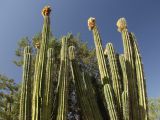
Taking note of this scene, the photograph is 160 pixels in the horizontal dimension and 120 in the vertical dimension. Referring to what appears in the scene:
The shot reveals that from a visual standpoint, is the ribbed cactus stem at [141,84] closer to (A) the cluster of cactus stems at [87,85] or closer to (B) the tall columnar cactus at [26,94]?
(A) the cluster of cactus stems at [87,85]

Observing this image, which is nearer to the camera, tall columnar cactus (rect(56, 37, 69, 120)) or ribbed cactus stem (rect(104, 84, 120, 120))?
tall columnar cactus (rect(56, 37, 69, 120))

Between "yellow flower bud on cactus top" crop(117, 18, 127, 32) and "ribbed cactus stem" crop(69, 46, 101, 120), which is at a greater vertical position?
"yellow flower bud on cactus top" crop(117, 18, 127, 32)

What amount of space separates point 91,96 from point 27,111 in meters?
1.98

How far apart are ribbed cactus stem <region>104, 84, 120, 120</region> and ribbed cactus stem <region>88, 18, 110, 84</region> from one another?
49 cm

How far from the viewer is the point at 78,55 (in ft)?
39.2

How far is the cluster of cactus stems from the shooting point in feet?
23.4

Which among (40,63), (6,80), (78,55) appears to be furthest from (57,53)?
(40,63)

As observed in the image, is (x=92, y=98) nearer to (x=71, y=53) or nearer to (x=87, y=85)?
(x=87, y=85)

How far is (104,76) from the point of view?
28.1 ft

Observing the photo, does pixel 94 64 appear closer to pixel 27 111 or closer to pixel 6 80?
pixel 6 80

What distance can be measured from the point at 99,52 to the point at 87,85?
989 millimetres

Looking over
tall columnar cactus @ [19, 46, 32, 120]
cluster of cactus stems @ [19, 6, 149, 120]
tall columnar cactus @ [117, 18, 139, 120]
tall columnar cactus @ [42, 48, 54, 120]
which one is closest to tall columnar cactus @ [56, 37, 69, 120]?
cluster of cactus stems @ [19, 6, 149, 120]

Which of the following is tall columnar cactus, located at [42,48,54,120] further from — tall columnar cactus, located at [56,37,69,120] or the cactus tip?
the cactus tip

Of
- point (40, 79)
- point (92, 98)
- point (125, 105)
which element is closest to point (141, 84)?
point (125, 105)
